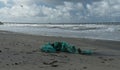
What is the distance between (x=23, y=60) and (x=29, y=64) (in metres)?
0.70

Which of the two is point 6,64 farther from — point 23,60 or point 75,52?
point 75,52

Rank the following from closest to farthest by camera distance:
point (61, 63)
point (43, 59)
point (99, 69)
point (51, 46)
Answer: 1. point (99, 69)
2. point (61, 63)
3. point (43, 59)
4. point (51, 46)

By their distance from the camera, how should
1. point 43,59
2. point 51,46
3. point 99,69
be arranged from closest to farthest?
point 99,69
point 43,59
point 51,46

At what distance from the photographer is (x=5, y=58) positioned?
321 inches

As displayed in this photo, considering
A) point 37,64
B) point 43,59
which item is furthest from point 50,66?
point 43,59

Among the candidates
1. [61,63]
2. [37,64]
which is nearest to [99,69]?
[61,63]

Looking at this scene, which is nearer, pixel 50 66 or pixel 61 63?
pixel 50 66

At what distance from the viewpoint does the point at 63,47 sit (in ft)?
34.7

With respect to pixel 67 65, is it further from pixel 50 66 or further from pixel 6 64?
pixel 6 64

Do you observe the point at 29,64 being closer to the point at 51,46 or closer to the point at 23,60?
the point at 23,60

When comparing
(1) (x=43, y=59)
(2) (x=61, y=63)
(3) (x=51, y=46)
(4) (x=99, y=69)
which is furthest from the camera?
(3) (x=51, y=46)

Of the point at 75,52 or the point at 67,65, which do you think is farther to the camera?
the point at 75,52

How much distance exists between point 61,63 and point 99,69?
4.43 ft

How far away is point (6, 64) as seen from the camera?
7191 mm
